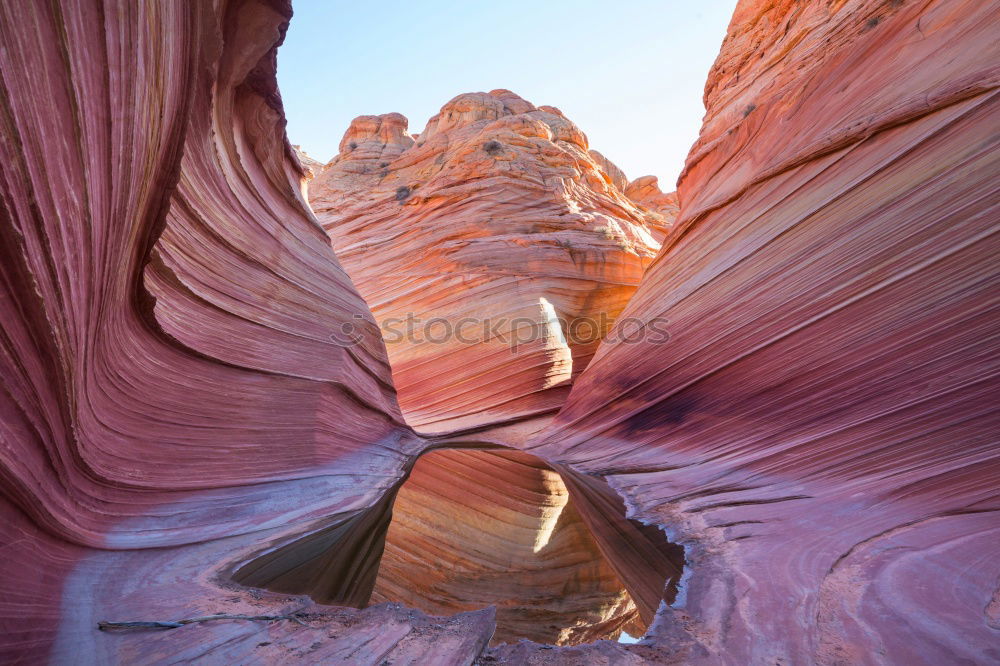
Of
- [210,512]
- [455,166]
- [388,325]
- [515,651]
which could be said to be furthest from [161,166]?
[455,166]

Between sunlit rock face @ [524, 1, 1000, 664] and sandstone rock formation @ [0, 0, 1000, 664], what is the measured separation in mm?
18

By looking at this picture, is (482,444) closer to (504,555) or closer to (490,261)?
(504,555)

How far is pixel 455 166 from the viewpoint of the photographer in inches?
380

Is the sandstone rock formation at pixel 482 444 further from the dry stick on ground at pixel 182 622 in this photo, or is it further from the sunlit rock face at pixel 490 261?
the sunlit rock face at pixel 490 261

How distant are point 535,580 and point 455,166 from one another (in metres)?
7.94

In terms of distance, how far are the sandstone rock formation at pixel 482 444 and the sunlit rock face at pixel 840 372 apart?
18 millimetres

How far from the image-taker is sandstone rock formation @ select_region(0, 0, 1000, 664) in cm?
159

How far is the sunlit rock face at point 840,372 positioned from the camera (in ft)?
5.79

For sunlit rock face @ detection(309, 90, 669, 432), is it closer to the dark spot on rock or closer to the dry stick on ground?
the dark spot on rock

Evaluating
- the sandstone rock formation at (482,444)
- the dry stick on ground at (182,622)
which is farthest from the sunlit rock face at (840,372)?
the dry stick on ground at (182,622)

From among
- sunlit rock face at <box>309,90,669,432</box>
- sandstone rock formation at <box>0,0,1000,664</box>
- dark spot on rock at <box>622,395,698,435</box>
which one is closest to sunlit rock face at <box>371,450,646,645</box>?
sandstone rock formation at <box>0,0,1000,664</box>

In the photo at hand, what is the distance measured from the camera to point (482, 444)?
638cm

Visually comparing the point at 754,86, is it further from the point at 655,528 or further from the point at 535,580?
the point at 535,580

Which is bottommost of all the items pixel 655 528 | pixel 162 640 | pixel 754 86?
pixel 655 528
